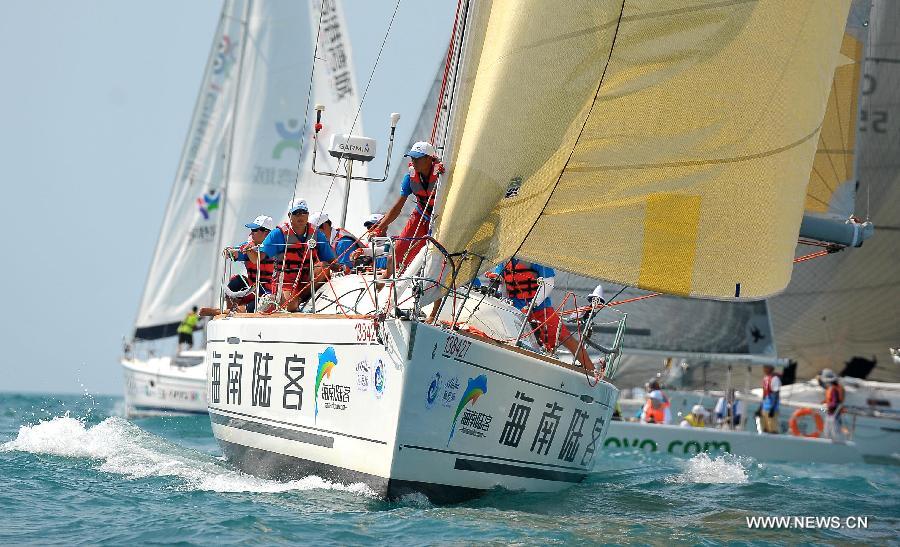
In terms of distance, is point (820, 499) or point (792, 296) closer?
point (820, 499)

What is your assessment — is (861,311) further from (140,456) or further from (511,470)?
(511,470)

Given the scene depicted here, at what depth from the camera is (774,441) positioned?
18000 millimetres

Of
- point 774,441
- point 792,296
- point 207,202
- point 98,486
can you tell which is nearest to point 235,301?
point 98,486

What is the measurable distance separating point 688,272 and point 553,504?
6.27 feet

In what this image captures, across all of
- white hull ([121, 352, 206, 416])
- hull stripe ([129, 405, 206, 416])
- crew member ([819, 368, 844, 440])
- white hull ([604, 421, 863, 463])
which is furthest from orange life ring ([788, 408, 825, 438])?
hull stripe ([129, 405, 206, 416])

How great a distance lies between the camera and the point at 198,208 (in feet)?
87.9

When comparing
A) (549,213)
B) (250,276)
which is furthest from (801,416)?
(549,213)

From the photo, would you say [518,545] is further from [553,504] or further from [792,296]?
[792,296]

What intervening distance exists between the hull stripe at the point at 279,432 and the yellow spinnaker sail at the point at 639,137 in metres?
1.56

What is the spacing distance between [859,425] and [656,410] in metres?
3.38

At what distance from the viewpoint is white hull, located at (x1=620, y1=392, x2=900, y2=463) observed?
19.3 metres

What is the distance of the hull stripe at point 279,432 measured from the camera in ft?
28.5

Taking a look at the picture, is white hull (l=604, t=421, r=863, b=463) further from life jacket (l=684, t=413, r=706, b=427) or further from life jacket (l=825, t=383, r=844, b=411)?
life jacket (l=684, t=413, r=706, b=427)

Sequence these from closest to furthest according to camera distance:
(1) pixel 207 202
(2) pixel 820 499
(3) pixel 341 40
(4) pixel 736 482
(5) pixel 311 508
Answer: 1. (5) pixel 311 508
2. (2) pixel 820 499
3. (4) pixel 736 482
4. (3) pixel 341 40
5. (1) pixel 207 202
